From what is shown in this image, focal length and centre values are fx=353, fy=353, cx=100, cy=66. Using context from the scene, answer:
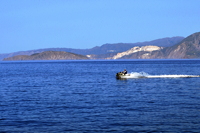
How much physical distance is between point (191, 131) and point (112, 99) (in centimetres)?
1623

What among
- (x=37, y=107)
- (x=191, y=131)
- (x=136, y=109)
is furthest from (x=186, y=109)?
(x=37, y=107)

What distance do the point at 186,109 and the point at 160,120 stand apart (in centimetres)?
566

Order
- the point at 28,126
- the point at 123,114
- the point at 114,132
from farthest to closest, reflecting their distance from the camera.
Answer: the point at 123,114
the point at 28,126
the point at 114,132

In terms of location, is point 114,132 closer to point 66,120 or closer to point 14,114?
point 66,120

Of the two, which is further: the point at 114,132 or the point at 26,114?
the point at 26,114

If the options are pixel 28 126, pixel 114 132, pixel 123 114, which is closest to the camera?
pixel 114 132

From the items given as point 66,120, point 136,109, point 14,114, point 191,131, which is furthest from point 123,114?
point 14,114

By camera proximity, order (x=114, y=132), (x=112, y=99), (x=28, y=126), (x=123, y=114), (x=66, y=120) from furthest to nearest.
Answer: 1. (x=112, y=99)
2. (x=123, y=114)
3. (x=66, y=120)
4. (x=28, y=126)
5. (x=114, y=132)

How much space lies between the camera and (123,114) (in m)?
29.4

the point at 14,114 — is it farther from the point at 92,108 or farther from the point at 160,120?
the point at 160,120

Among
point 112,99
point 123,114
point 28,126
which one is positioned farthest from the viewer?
point 112,99

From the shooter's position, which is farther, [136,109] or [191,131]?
[136,109]

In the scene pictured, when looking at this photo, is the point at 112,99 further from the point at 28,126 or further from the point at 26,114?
the point at 28,126

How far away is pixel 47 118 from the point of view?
91.9 ft
